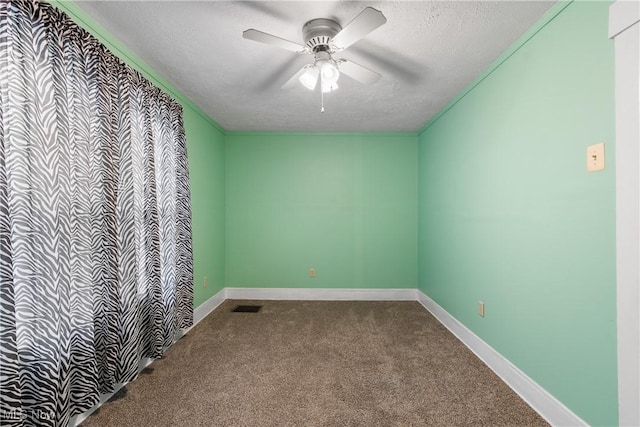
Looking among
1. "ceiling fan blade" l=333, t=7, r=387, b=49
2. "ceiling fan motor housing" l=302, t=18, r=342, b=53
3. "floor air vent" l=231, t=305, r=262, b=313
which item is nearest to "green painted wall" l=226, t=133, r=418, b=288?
"floor air vent" l=231, t=305, r=262, b=313

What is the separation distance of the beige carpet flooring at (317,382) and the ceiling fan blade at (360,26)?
6.99 feet

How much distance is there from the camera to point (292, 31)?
63.3 inches

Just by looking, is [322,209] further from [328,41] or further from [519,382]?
[519,382]

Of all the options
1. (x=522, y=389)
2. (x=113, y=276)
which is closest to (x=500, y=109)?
(x=522, y=389)

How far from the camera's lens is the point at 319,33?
1.53 metres

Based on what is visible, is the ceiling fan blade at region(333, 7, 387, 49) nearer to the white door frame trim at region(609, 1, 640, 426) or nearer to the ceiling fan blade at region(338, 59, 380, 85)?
the ceiling fan blade at region(338, 59, 380, 85)

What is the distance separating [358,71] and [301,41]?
1.37ft

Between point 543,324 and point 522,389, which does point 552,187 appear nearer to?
point 543,324

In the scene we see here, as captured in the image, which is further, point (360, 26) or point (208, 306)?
point (208, 306)

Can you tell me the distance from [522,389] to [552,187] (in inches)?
50.9

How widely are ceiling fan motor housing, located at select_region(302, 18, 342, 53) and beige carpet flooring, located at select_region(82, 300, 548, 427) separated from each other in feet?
7.15

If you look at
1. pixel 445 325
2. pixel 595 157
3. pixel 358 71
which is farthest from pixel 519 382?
pixel 358 71

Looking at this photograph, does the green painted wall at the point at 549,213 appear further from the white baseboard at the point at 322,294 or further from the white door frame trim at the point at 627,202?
the white baseboard at the point at 322,294

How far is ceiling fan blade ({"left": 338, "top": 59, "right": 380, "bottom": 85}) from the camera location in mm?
1681
